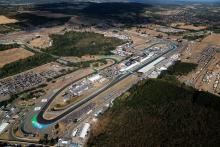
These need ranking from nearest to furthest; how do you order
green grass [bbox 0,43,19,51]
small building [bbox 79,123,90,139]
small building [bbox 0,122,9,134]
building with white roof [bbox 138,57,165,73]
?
small building [bbox 79,123,90,139] → small building [bbox 0,122,9,134] → building with white roof [bbox 138,57,165,73] → green grass [bbox 0,43,19,51]

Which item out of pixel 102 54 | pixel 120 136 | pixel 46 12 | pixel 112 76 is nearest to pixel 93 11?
pixel 46 12

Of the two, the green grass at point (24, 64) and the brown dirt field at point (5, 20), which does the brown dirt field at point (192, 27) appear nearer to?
the green grass at point (24, 64)

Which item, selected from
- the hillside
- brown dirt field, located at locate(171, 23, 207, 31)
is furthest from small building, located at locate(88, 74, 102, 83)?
brown dirt field, located at locate(171, 23, 207, 31)

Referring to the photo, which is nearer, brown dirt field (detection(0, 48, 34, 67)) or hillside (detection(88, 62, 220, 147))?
hillside (detection(88, 62, 220, 147))

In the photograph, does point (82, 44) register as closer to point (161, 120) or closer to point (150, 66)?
point (150, 66)

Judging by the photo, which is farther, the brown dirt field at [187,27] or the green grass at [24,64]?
the brown dirt field at [187,27]

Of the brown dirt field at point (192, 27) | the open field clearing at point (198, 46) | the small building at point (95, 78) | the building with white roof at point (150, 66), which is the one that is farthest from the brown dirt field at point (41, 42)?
the brown dirt field at point (192, 27)

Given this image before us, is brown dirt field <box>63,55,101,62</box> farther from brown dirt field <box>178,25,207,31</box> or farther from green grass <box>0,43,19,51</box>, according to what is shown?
brown dirt field <box>178,25,207,31</box>
